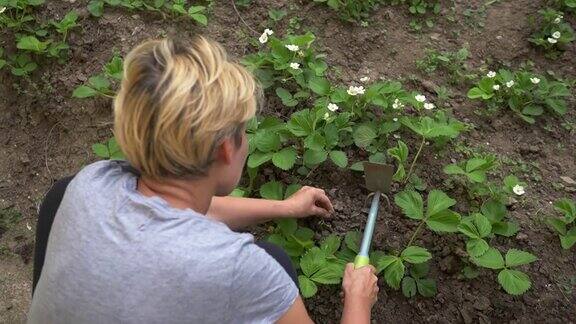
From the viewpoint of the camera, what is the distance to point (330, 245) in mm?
2223

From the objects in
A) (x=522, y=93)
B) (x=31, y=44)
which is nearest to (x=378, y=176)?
(x=522, y=93)

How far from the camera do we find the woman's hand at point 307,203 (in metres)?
2.22

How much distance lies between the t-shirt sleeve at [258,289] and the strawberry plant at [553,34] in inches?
90.3

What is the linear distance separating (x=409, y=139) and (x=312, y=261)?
0.81 metres

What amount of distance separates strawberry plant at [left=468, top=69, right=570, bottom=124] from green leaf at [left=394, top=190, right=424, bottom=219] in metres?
0.74

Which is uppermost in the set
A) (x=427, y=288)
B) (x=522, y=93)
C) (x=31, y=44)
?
(x=31, y=44)

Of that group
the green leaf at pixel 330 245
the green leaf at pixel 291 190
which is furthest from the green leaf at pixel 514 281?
the green leaf at pixel 291 190

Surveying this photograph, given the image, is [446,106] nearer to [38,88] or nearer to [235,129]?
[235,129]

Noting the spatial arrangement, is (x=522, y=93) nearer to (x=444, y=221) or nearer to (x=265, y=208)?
(x=444, y=221)

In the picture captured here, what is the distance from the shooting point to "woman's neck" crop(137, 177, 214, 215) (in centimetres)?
141

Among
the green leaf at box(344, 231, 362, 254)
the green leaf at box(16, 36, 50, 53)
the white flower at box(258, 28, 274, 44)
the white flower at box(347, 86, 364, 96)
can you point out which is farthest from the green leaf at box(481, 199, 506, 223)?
the green leaf at box(16, 36, 50, 53)

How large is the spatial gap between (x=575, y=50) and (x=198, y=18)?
6.45 feet

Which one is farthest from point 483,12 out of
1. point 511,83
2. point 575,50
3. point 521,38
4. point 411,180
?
point 411,180

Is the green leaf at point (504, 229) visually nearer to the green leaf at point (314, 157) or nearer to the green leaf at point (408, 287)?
the green leaf at point (408, 287)
